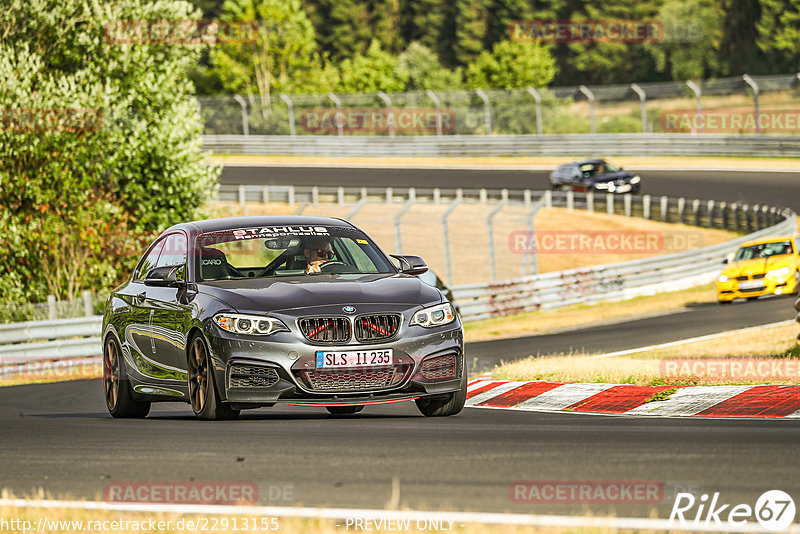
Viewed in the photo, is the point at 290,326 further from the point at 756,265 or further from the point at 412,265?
the point at 756,265

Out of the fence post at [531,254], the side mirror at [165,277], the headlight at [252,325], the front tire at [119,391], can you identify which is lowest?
the fence post at [531,254]

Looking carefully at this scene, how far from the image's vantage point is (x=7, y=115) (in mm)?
24922

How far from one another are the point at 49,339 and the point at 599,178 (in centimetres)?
3028

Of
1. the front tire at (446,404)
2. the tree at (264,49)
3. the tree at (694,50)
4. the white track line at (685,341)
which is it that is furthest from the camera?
the tree at (694,50)

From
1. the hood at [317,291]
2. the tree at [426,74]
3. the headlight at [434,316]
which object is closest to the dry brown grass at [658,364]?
the headlight at [434,316]

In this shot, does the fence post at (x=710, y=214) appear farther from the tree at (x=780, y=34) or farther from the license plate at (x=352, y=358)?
the tree at (x=780, y=34)

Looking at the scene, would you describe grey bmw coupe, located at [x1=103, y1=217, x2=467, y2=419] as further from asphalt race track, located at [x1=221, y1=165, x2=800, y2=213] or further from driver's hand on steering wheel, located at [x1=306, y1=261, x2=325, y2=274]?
asphalt race track, located at [x1=221, y1=165, x2=800, y2=213]

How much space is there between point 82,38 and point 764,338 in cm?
1594

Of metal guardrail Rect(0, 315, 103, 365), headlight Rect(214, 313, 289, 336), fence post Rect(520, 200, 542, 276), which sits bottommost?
fence post Rect(520, 200, 542, 276)

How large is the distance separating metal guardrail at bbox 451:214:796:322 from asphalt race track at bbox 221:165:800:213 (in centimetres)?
1173

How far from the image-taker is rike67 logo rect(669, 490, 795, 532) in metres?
4.83

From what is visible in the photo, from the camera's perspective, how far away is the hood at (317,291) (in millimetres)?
8438

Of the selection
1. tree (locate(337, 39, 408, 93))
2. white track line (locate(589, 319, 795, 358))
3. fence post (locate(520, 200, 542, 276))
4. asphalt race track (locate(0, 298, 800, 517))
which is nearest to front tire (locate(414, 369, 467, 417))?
asphalt race track (locate(0, 298, 800, 517))

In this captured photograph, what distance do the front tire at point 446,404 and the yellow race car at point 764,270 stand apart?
17980 mm
